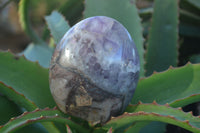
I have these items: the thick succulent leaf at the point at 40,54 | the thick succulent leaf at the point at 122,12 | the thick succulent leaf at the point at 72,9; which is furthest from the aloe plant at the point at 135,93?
the thick succulent leaf at the point at 72,9

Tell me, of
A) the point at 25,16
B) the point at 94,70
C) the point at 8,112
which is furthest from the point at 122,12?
the point at 25,16

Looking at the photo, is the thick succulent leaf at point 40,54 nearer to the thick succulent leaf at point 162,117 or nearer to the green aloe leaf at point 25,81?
the green aloe leaf at point 25,81

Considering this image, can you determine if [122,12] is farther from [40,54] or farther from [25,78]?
[40,54]

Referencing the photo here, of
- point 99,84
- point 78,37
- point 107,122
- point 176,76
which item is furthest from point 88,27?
point 176,76

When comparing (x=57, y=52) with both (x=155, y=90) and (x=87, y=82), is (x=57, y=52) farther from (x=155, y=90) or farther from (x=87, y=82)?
(x=155, y=90)

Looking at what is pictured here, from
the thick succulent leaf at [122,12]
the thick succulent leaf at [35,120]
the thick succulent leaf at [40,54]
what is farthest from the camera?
the thick succulent leaf at [40,54]

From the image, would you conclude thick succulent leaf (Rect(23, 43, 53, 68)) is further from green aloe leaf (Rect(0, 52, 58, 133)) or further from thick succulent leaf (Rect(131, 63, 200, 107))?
thick succulent leaf (Rect(131, 63, 200, 107))
